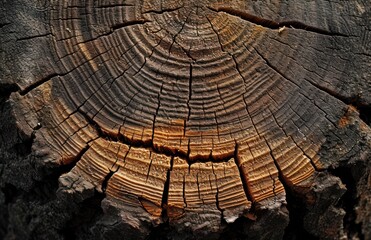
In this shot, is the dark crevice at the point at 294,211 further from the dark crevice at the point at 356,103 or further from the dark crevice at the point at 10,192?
the dark crevice at the point at 10,192

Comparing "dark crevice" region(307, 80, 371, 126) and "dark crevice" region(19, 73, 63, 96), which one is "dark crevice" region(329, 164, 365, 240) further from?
"dark crevice" region(19, 73, 63, 96)

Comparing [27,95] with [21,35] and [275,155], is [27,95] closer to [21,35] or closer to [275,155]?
[21,35]

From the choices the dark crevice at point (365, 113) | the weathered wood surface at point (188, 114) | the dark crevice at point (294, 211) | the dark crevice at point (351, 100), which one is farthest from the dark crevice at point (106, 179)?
the dark crevice at point (365, 113)

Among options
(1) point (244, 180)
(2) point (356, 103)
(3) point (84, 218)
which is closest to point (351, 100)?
(2) point (356, 103)

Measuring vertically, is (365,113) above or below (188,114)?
above

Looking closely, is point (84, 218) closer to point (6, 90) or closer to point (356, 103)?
point (6, 90)

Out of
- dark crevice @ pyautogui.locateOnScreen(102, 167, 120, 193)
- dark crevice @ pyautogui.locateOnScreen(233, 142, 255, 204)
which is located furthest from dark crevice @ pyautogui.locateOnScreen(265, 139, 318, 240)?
dark crevice @ pyautogui.locateOnScreen(102, 167, 120, 193)

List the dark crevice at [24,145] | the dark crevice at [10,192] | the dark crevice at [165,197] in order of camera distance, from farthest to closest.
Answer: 1. the dark crevice at [10,192]
2. the dark crevice at [24,145]
3. the dark crevice at [165,197]

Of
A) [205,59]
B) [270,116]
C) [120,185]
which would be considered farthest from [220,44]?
[120,185]

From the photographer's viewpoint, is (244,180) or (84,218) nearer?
(244,180)
